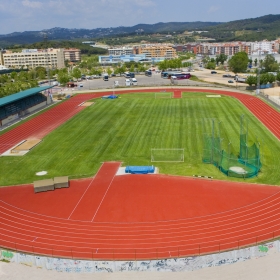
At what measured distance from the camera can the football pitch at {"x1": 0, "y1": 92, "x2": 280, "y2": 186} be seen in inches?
1280

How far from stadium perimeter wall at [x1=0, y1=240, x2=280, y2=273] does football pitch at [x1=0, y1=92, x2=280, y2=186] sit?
35.9ft

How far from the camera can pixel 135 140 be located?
41.3 meters

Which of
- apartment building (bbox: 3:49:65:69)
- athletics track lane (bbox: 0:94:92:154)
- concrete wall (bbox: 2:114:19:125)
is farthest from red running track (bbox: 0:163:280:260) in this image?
apartment building (bbox: 3:49:65:69)

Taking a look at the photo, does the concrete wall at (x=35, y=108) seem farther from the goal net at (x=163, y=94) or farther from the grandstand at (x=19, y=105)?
the goal net at (x=163, y=94)

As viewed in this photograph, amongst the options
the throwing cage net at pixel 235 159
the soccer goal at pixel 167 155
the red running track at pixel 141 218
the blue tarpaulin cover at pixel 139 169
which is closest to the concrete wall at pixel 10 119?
the red running track at pixel 141 218

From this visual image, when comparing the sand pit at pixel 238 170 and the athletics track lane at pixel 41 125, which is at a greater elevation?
the athletics track lane at pixel 41 125

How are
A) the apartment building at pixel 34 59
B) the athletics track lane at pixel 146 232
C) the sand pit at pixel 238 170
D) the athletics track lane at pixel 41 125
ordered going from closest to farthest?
the athletics track lane at pixel 146 232 → the sand pit at pixel 238 170 → the athletics track lane at pixel 41 125 → the apartment building at pixel 34 59

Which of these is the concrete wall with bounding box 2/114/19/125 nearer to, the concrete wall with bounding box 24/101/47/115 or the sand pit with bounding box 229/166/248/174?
the concrete wall with bounding box 24/101/47/115

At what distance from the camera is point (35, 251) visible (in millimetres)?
20625

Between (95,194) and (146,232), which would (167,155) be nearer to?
(95,194)

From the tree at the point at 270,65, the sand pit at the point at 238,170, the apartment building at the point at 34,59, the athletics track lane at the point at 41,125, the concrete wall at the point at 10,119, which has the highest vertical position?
the apartment building at the point at 34,59

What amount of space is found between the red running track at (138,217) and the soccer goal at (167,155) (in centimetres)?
402

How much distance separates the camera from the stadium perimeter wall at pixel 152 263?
61.1ft

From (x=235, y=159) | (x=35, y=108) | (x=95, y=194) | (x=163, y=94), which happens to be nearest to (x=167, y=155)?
(x=235, y=159)
